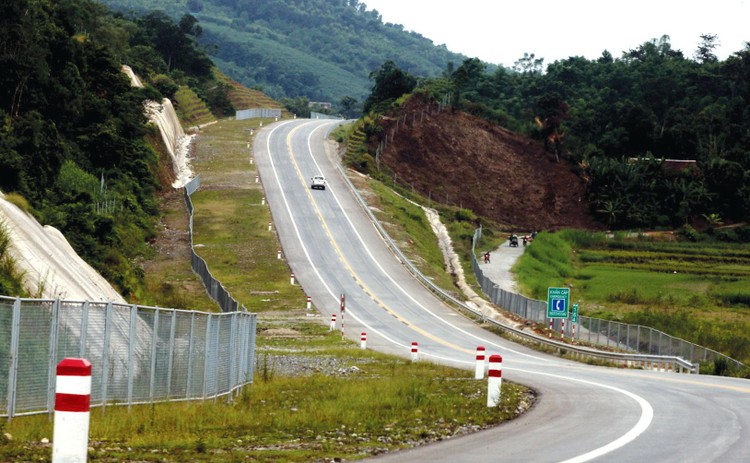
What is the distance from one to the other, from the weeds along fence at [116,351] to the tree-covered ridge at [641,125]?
105104mm

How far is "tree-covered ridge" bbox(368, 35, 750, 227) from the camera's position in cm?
12344

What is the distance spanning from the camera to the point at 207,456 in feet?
40.9

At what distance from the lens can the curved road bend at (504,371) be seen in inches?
521

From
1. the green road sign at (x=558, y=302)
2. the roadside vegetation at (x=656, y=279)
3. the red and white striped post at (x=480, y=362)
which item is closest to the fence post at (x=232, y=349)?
the red and white striped post at (x=480, y=362)

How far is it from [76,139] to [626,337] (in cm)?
4664

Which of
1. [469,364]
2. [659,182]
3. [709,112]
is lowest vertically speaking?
[469,364]

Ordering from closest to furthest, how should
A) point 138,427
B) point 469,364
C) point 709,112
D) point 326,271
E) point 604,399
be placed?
point 138,427, point 604,399, point 469,364, point 326,271, point 709,112

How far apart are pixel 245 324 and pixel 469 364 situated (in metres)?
15.8

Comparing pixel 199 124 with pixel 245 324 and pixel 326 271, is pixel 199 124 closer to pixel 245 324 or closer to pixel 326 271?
pixel 326 271

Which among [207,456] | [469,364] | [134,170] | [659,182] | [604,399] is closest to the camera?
[207,456]

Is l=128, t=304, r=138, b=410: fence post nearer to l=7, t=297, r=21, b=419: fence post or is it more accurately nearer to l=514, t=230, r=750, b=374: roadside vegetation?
l=7, t=297, r=21, b=419: fence post

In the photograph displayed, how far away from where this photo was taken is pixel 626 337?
162ft

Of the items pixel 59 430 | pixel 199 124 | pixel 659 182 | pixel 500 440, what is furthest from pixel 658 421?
pixel 199 124

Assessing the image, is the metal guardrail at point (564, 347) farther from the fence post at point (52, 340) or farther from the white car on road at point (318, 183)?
the fence post at point (52, 340)
